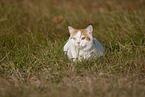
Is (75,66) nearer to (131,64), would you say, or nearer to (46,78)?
(46,78)

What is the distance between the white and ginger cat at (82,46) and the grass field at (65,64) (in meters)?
0.09

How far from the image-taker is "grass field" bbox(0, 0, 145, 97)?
5.03 feet

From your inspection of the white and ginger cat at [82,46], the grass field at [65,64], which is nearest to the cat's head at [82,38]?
the white and ginger cat at [82,46]

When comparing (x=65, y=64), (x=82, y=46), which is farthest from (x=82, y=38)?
(x=65, y=64)

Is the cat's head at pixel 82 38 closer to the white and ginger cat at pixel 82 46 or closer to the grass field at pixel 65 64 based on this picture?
the white and ginger cat at pixel 82 46

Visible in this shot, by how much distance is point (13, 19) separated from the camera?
3229 mm

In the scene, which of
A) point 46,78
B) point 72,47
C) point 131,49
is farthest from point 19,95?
point 131,49

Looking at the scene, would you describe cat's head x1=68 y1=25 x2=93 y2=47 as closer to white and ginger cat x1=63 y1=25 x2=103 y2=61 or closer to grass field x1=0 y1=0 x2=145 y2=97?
white and ginger cat x1=63 y1=25 x2=103 y2=61

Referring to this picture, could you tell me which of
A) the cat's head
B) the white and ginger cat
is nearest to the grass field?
the white and ginger cat

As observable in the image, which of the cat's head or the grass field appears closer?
the grass field

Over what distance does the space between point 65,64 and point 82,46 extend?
307 millimetres

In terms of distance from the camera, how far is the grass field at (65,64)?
153 centimetres

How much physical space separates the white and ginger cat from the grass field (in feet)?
0.28

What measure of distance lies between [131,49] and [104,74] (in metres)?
0.65
